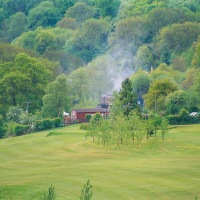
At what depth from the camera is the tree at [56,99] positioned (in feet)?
455

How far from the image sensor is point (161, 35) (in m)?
193

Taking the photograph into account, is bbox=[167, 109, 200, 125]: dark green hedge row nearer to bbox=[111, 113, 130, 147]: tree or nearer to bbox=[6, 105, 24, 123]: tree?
bbox=[111, 113, 130, 147]: tree

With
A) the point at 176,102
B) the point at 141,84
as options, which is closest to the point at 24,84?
the point at 141,84

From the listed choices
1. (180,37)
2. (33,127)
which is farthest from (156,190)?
(180,37)

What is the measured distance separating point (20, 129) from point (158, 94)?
2104 cm

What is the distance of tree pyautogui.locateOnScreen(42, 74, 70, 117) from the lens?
455 ft

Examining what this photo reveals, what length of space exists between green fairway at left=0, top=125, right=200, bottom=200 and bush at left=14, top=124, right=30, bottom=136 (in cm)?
929

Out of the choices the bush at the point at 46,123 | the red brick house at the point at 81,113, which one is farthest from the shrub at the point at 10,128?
the red brick house at the point at 81,113

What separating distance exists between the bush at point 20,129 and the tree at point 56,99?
26.1 feet

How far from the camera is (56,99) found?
459 ft

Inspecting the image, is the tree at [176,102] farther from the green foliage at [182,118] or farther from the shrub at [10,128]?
the shrub at [10,128]

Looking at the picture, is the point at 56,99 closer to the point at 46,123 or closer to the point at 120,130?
the point at 46,123

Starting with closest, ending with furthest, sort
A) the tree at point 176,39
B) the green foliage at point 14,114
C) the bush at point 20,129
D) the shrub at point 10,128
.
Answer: the bush at point 20,129 → the shrub at point 10,128 → the green foliage at point 14,114 → the tree at point 176,39

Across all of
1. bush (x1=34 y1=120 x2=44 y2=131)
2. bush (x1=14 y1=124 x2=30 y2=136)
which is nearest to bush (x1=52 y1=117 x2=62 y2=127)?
bush (x1=34 y1=120 x2=44 y2=131)
